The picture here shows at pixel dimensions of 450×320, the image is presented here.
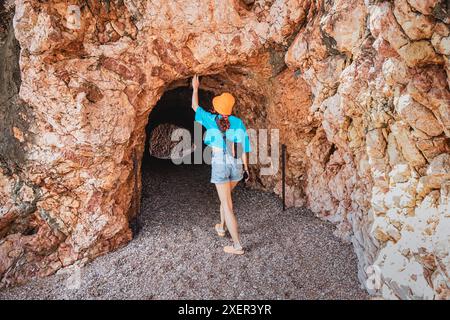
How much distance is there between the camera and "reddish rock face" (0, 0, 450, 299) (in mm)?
3896

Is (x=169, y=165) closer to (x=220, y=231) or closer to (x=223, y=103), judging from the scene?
(x=220, y=231)

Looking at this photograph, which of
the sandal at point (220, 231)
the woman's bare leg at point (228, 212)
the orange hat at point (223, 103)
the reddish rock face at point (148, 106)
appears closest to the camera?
the reddish rock face at point (148, 106)

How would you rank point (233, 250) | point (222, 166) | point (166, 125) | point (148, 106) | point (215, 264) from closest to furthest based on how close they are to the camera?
point (215, 264)
point (222, 166)
point (233, 250)
point (148, 106)
point (166, 125)

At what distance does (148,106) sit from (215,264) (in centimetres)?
238

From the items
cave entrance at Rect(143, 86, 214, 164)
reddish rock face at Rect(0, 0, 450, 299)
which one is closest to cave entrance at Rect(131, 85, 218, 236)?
cave entrance at Rect(143, 86, 214, 164)

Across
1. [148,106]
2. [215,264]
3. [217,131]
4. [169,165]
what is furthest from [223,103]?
[169,165]

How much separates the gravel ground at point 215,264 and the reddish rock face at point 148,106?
229mm

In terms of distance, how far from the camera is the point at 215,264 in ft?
15.0

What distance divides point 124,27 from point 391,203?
3.90 meters

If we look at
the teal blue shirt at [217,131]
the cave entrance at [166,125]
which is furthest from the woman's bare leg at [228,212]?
the cave entrance at [166,125]

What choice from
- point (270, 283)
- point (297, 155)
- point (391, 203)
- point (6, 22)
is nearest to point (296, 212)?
point (297, 155)

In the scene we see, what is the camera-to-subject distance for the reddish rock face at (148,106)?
3.90 meters

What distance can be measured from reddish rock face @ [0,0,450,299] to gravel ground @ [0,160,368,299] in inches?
9.0

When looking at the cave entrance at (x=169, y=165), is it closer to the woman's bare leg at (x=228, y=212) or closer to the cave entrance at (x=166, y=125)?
the cave entrance at (x=166, y=125)
